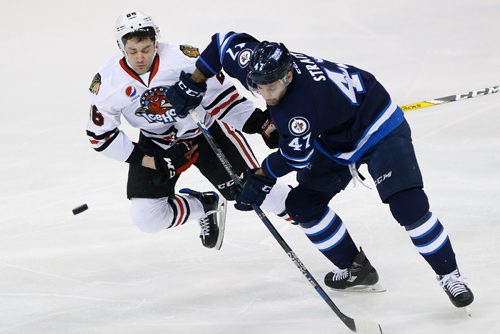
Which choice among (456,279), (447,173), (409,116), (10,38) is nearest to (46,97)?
(10,38)

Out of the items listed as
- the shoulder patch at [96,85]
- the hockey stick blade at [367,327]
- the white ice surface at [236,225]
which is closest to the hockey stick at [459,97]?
the white ice surface at [236,225]

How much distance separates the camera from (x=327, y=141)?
3.23 metres

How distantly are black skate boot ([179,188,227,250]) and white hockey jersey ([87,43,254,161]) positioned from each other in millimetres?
427

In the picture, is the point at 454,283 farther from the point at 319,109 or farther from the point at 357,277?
the point at 319,109

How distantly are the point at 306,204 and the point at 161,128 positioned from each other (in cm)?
80

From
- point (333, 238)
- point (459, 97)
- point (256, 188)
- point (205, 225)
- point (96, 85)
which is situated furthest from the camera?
point (459, 97)

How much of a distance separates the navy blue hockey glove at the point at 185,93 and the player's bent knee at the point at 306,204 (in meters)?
0.56

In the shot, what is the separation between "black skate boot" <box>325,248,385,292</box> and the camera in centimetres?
348

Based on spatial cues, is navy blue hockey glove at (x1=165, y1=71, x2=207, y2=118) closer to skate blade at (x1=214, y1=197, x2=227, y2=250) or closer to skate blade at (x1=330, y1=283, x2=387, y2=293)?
skate blade at (x1=214, y1=197, x2=227, y2=250)

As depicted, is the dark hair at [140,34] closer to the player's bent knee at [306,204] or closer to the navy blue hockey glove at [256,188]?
the navy blue hockey glove at [256,188]

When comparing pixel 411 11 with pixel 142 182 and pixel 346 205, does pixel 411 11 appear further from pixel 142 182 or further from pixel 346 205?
pixel 142 182

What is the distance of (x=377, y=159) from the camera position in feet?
10.2

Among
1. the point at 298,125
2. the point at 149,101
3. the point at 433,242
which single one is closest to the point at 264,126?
the point at 149,101

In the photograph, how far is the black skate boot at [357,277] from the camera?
348cm
